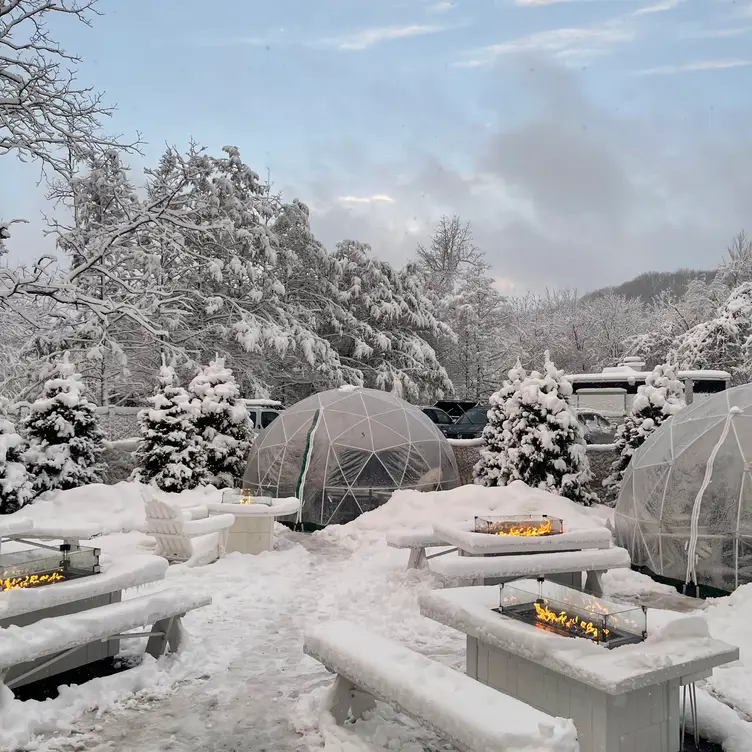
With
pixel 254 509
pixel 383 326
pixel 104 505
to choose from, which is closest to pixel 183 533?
pixel 254 509

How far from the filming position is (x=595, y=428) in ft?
55.1

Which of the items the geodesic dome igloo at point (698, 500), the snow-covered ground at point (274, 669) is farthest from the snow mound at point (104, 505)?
the geodesic dome igloo at point (698, 500)

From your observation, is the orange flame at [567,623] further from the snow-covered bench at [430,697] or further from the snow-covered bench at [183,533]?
the snow-covered bench at [183,533]

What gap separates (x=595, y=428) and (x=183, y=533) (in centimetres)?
1145

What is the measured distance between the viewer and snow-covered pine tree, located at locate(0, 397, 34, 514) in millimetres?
11523

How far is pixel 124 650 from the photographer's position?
5.49 metres

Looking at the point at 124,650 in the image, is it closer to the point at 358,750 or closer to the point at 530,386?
the point at 358,750

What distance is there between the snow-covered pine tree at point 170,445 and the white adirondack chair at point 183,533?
12.7 feet

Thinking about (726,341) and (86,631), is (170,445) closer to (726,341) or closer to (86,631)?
(86,631)

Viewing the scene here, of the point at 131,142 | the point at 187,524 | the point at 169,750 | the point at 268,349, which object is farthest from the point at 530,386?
the point at 268,349

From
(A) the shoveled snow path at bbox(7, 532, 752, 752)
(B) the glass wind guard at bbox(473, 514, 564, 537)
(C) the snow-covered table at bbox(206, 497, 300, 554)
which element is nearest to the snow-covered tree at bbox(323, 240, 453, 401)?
(C) the snow-covered table at bbox(206, 497, 300, 554)

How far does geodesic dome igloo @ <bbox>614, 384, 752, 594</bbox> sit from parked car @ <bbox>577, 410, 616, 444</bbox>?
7433 millimetres

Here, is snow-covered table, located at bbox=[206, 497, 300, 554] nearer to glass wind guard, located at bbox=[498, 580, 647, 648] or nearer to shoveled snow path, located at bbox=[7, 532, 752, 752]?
shoveled snow path, located at bbox=[7, 532, 752, 752]

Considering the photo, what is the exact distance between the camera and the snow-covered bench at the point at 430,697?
9.80 feet
